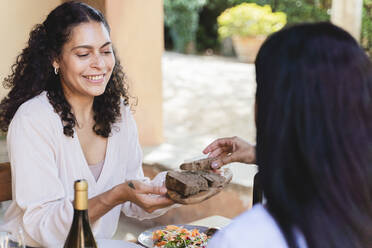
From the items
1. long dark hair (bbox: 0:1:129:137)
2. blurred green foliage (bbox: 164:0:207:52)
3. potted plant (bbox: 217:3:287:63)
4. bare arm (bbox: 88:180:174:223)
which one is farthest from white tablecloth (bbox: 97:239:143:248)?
blurred green foliage (bbox: 164:0:207:52)

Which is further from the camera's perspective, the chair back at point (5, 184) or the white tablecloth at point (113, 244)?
the chair back at point (5, 184)

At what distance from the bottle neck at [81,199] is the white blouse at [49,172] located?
44 cm

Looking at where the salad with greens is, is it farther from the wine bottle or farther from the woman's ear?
the woman's ear

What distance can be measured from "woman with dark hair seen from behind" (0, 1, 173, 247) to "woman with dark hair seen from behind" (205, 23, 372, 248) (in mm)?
835

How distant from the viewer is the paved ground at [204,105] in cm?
648

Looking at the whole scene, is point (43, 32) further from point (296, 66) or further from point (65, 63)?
Answer: point (296, 66)

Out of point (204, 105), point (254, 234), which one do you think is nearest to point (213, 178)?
point (254, 234)

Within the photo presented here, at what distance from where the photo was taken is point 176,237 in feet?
6.16

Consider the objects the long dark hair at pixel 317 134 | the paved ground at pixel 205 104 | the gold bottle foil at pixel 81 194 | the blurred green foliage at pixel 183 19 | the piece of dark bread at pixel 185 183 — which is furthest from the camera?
the blurred green foliage at pixel 183 19

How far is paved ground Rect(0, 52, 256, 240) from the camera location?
21.3 feet

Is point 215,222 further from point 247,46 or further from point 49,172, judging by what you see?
point 247,46

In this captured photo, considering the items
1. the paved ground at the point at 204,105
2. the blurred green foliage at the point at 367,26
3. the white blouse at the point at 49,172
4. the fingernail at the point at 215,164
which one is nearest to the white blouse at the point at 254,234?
the white blouse at the point at 49,172

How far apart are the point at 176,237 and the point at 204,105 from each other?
19.6 ft

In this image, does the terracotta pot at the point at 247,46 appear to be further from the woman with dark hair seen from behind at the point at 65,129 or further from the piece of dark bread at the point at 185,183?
the piece of dark bread at the point at 185,183
